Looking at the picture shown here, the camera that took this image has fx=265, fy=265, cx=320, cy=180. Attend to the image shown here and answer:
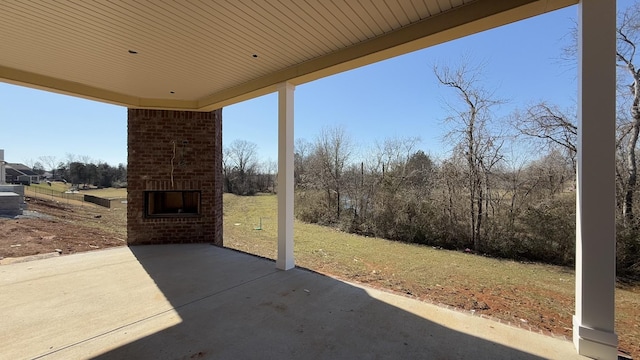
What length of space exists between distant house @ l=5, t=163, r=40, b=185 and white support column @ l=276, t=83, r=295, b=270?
101 feet

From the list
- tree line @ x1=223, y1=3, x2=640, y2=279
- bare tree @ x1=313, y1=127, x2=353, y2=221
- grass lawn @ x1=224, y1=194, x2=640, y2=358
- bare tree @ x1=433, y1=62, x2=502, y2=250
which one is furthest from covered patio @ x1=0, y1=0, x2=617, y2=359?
bare tree @ x1=313, y1=127, x2=353, y2=221

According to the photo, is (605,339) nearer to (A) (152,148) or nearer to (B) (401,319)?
(B) (401,319)

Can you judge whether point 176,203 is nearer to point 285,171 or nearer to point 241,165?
point 285,171

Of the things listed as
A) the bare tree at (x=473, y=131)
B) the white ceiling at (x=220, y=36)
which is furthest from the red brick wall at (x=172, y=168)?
the bare tree at (x=473, y=131)

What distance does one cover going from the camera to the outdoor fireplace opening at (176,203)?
192 inches

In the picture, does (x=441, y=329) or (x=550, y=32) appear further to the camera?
(x=550, y=32)

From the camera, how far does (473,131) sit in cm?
770

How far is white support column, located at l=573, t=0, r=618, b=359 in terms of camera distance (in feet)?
5.32

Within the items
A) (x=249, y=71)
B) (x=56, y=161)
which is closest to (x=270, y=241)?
→ (x=249, y=71)

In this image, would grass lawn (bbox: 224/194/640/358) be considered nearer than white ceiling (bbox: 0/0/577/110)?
No

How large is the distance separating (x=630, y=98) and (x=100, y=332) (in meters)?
9.40

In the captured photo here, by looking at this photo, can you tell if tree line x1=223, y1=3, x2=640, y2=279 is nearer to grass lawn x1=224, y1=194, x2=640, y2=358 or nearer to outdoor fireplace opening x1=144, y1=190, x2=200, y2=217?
grass lawn x1=224, y1=194, x2=640, y2=358

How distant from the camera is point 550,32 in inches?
191

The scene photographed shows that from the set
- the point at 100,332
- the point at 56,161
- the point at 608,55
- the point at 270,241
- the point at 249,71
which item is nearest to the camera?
the point at 608,55
